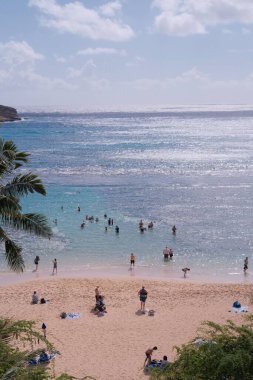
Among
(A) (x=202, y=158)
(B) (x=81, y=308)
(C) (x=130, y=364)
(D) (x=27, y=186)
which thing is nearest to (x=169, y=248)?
(B) (x=81, y=308)

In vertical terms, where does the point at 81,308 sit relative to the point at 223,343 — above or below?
below

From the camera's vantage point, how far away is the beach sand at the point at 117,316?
17688 mm

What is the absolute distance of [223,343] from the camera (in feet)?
33.1

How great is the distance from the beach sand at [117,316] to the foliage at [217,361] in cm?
674

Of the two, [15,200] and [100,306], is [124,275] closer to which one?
[100,306]

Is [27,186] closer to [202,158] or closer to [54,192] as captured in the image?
[54,192]

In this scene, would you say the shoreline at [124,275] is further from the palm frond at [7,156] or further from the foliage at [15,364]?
the foliage at [15,364]

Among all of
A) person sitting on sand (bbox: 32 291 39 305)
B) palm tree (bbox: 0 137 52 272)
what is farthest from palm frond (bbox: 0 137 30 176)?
person sitting on sand (bbox: 32 291 39 305)

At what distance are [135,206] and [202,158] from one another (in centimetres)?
4065

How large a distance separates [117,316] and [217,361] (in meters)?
12.8

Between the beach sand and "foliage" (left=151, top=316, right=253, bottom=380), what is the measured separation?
265 inches

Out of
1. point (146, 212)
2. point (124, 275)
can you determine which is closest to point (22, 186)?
point (124, 275)

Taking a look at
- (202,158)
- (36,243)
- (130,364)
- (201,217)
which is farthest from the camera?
(202,158)

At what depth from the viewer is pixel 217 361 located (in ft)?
31.5
